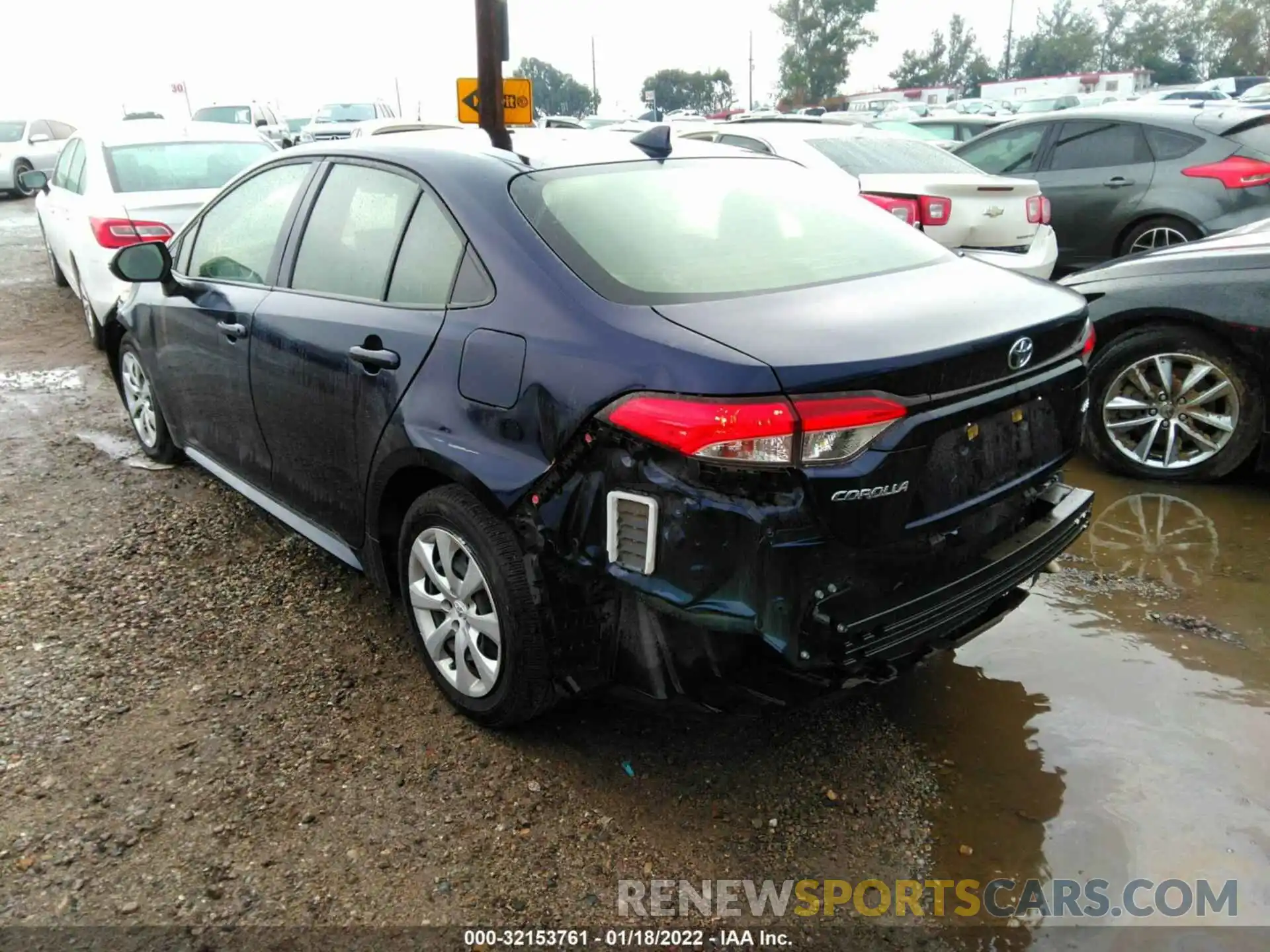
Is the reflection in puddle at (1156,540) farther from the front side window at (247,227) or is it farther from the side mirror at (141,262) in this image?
the side mirror at (141,262)

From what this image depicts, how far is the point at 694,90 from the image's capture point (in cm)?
9038

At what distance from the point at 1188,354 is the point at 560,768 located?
3479 mm

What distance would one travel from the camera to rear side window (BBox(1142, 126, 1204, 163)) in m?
7.68

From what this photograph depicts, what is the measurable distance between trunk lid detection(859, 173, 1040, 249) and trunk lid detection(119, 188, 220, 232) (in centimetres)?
472

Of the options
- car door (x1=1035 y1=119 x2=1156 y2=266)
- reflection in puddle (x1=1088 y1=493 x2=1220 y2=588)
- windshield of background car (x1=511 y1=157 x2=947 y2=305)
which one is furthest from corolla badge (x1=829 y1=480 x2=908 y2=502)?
car door (x1=1035 y1=119 x2=1156 y2=266)

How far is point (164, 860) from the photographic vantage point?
2.44m

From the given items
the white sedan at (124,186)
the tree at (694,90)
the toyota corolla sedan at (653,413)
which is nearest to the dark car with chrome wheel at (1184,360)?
the toyota corolla sedan at (653,413)

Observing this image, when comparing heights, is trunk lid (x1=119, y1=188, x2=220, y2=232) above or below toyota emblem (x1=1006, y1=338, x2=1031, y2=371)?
above

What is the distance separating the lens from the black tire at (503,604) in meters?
2.56

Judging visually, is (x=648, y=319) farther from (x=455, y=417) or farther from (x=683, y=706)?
(x=683, y=706)

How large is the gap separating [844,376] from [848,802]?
3.94ft

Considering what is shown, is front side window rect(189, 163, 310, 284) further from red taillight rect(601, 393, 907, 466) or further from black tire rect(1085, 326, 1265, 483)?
black tire rect(1085, 326, 1265, 483)

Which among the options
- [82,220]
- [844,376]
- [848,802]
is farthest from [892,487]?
[82,220]

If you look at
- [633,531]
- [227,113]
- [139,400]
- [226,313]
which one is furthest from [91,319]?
[227,113]
